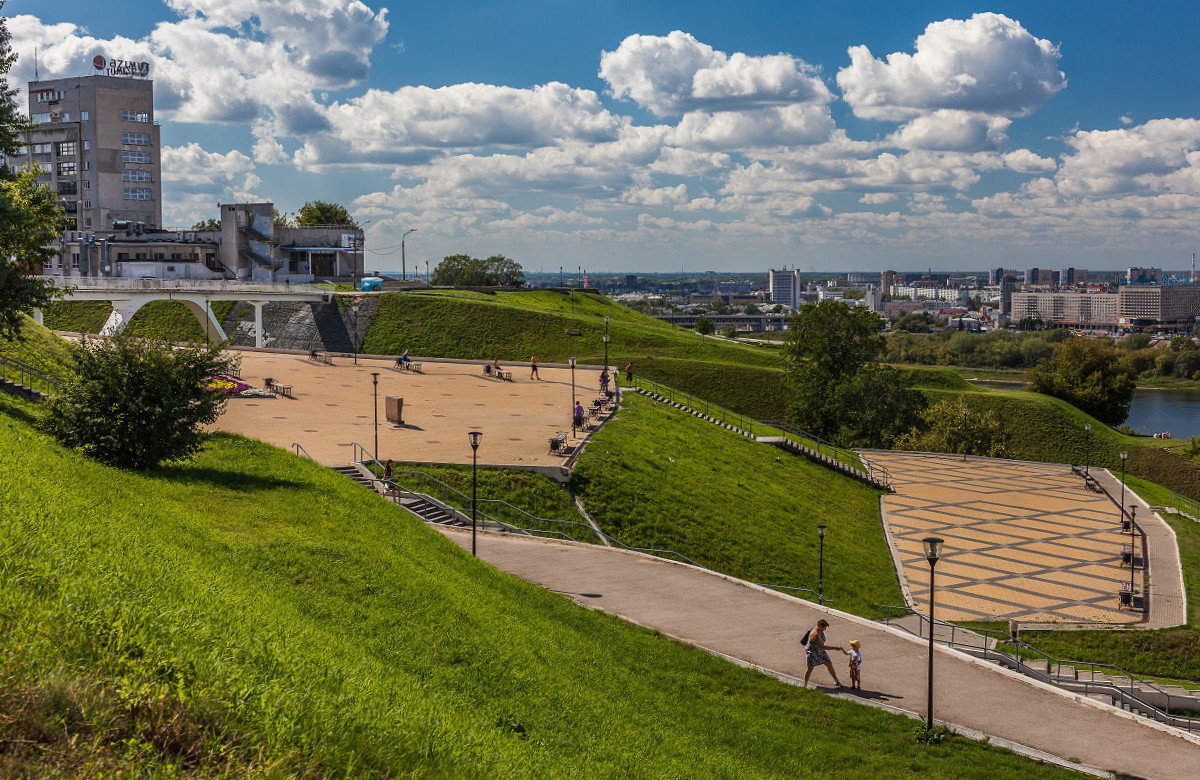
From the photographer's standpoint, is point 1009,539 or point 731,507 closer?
point 731,507

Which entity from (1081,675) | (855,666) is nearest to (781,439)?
(1081,675)

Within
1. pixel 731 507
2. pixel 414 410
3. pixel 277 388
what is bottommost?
pixel 731 507

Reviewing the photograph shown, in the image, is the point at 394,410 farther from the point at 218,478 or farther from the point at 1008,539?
the point at 1008,539

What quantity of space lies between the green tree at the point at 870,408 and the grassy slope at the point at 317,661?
44.8 metres

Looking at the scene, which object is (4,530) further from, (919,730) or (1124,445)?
(1124,445)

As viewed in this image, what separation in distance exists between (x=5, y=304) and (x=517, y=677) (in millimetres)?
16129

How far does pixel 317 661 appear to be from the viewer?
33.5 feet

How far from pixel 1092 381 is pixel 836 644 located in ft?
250

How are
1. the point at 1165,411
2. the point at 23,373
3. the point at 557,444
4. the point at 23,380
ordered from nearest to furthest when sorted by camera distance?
the point at 23,380 < the point at 23,373 < the point at 557,444 < the point at 1165,411

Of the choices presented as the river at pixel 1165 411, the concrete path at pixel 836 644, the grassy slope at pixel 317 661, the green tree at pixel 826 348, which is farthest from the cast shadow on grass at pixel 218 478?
the river at pixel 1165 411

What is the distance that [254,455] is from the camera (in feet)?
76.7

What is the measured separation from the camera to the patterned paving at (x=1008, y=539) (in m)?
29.7

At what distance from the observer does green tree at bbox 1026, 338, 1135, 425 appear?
86.0 meters

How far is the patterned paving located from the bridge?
3869cm
